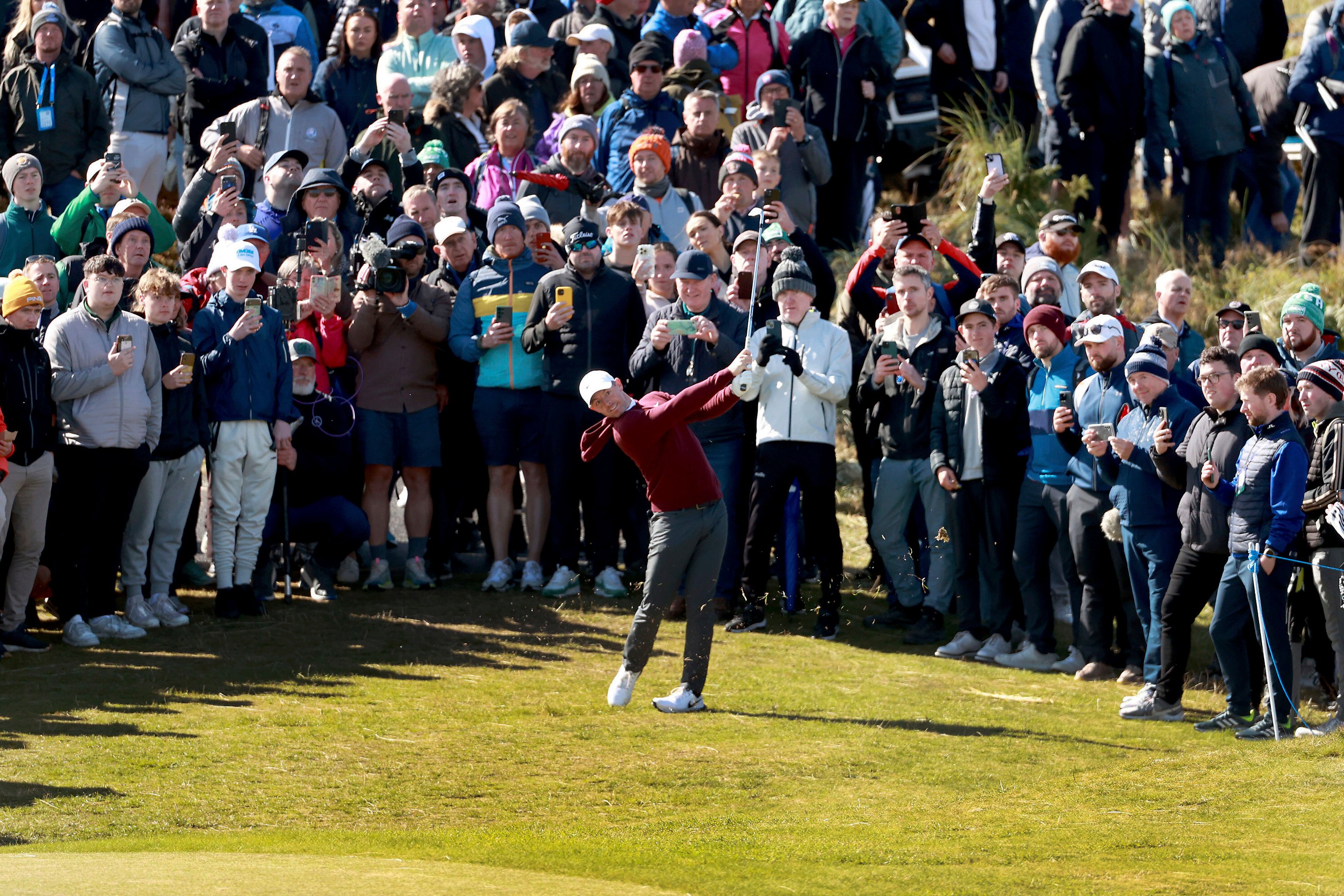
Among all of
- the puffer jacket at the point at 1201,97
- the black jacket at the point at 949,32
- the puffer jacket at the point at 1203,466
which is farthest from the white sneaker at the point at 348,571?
the puffer jacket at the point at 1201,97

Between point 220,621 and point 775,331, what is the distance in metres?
4.44

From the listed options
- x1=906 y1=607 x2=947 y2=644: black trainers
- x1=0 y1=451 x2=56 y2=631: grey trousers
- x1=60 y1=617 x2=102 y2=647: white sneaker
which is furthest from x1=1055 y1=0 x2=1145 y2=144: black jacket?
x1=60 y1=617 x2=102 y2=647: white sneaker

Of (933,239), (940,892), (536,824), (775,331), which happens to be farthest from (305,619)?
(940,892)

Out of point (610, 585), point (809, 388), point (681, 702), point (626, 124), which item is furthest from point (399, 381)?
point (681, 702)

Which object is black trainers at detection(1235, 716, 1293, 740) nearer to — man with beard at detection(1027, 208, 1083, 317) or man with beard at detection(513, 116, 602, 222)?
man with beard at detection(1027, 208, 1083, 317)

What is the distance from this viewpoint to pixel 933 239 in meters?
12.9

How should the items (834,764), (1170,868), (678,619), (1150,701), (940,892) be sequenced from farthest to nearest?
1. (678,619)
2. (1150,701)
3. (834,764)
4. (1170,868)
5. (940,892)

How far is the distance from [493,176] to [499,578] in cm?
365

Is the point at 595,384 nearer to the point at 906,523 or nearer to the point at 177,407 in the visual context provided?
the point at 177,407

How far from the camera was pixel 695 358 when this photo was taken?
12.0 m

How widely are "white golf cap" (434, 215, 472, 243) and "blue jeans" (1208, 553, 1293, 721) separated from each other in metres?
6.33

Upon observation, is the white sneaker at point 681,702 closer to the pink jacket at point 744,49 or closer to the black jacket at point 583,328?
the black jacket at point 583,328

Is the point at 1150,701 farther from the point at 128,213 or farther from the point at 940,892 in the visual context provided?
the point at 128,213

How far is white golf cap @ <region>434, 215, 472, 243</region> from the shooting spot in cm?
1299
